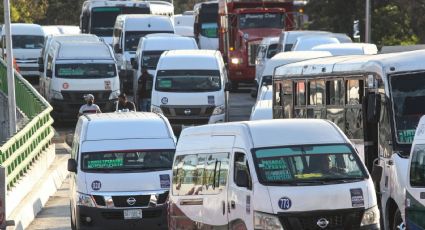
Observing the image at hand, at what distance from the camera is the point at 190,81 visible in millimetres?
38062

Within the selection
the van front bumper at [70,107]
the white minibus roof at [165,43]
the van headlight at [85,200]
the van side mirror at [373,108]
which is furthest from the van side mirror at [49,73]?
the van side mirror at [373,108]

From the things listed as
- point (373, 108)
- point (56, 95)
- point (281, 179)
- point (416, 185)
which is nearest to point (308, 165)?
point (281, 179)

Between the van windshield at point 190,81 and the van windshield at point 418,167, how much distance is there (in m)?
21.4

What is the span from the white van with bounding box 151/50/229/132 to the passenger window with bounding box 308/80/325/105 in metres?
13.1

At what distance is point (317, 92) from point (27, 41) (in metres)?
32.2

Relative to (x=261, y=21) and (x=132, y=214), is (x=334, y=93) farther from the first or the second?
(x=261, y=21)

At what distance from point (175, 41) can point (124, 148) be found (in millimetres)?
23514

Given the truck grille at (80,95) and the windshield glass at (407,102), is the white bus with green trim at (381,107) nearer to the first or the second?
the windshield glass at (407,102)

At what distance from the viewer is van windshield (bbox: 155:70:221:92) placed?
3797 cm

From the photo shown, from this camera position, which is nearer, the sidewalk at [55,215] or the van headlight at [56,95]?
the sidewalk at [55,215]

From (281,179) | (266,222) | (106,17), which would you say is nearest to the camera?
(266,222)

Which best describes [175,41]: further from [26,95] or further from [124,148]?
[124,148]

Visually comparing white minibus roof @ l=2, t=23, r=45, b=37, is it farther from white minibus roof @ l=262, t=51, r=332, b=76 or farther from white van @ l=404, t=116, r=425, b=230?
white van @ l=404, t=116, r=425, b=230

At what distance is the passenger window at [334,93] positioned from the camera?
73.4 ft
